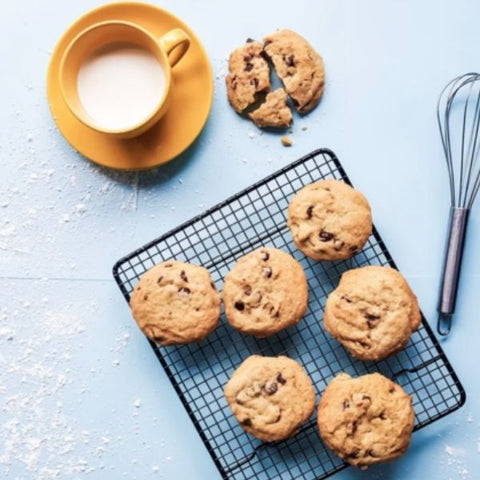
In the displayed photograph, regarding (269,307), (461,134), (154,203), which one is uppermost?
(154,203)

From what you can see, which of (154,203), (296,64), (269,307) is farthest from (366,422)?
(296,64)

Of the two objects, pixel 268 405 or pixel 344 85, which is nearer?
pixel 268 405

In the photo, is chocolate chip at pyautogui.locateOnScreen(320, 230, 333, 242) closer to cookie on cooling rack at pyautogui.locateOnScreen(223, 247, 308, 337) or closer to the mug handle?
cookie on cooling rack at pyautogui.locateOnScreen(223, 247, 308, 337)

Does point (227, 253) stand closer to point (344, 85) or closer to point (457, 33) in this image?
point (344, 85)

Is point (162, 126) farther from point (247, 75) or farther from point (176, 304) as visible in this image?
point (176, 304)

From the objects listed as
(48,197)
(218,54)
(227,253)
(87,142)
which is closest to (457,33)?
(218,54)

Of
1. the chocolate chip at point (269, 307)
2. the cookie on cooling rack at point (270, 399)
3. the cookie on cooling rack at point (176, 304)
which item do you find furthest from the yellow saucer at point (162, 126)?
the cookie on cooling rack at point (270, 399)
